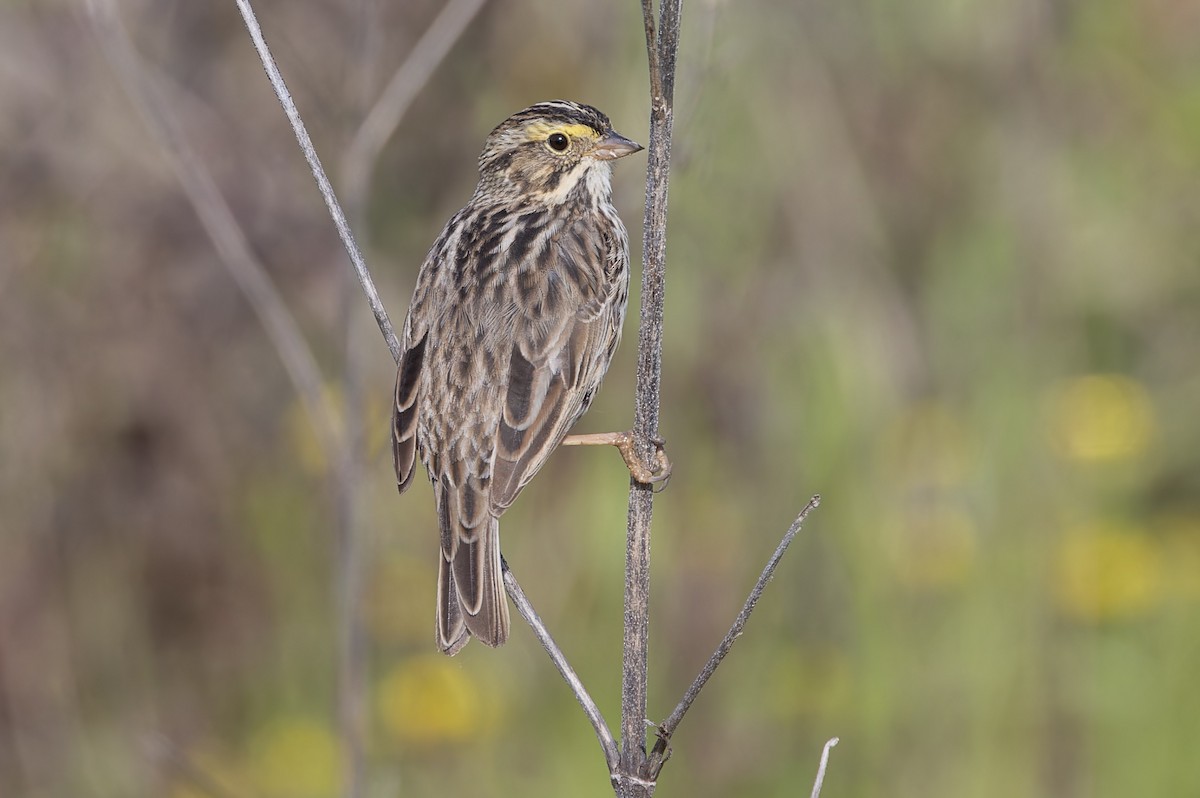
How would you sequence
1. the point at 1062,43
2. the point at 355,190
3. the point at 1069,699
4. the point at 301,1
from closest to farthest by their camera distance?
the point at 355,190 → the point at 1069,699 → the point at 301,1 → the point at 1062,43

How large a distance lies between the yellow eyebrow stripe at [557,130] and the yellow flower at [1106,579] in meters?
2.50

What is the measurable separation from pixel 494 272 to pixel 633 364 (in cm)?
186

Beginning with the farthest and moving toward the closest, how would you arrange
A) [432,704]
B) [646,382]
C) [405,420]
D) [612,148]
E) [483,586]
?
[432,704] → [612,148] → [405,420] → [483,586] → [646,382]

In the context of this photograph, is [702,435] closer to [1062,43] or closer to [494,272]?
[494,272]

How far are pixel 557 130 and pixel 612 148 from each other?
193 mm

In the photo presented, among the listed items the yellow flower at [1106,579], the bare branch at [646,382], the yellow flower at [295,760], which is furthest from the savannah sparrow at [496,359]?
the yellow flower at [1106,579]

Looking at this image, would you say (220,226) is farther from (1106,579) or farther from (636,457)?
(1106,579)

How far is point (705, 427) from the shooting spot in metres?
5.75

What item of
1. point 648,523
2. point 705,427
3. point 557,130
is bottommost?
point 648,523

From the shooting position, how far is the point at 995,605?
17.0 feet

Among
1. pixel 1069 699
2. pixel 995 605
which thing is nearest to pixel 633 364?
pixel 995 605

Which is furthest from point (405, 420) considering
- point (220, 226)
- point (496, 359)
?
point (220, 226)

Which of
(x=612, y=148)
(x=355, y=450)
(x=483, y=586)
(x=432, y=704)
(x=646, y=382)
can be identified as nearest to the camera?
(x=646, y=382)

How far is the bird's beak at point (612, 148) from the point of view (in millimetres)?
4113
